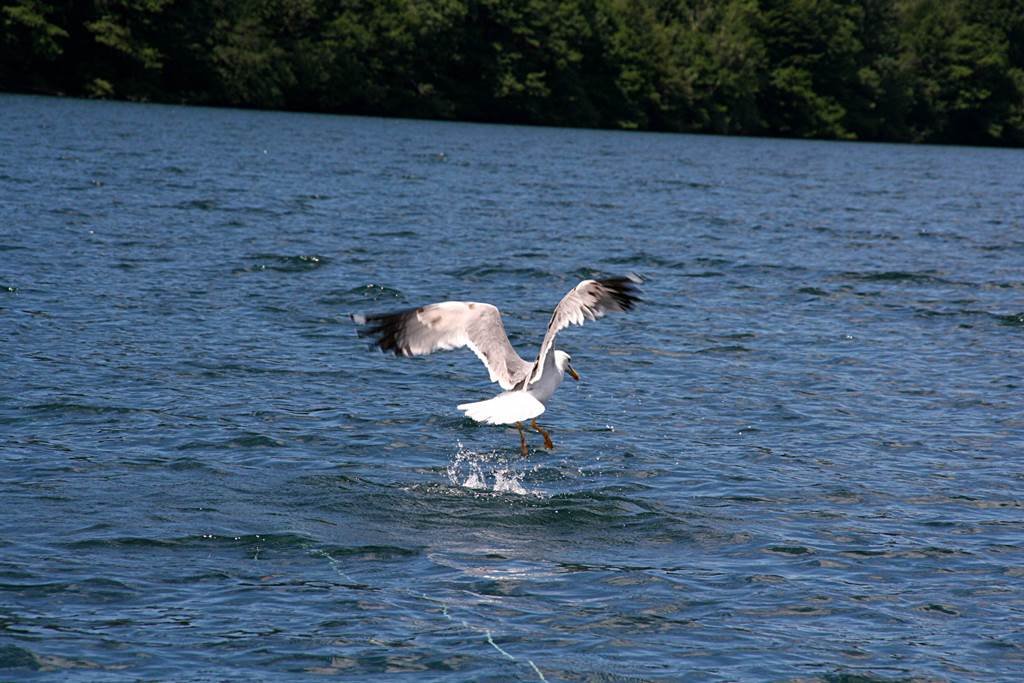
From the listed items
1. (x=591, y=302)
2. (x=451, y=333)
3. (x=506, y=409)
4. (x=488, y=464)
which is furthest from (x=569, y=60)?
(x=506, y=409)

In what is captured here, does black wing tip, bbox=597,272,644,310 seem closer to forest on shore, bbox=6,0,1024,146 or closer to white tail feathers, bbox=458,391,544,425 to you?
white tail feathers, bbox=458,391,544,425

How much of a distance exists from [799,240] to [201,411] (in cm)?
1936

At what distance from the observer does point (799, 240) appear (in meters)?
29.7

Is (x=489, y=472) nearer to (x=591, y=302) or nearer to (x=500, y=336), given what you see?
(x=500, y=336)

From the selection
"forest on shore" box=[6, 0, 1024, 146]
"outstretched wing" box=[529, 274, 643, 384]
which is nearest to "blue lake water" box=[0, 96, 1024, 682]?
"outstretched wing" box=[529, 274, 643, 384]

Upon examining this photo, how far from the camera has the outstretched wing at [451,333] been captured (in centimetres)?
1191

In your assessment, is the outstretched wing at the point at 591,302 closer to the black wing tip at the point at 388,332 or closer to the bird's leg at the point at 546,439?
the bird's leg at the point at 546,439

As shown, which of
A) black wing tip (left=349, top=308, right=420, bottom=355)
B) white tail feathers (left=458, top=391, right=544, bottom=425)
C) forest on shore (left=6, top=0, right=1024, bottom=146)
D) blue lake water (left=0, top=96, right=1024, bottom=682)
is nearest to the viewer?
blue lake water (left=0, top=96, right=1024, bottom=682)

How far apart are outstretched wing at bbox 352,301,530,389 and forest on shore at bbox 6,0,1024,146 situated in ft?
212

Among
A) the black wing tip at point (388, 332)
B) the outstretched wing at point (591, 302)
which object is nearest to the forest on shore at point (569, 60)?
the black wing tip at point (388, 332)

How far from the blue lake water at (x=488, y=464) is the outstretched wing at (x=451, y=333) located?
834mm

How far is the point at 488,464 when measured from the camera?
39.5 feet

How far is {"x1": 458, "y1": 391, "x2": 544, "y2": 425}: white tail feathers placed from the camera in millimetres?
10812

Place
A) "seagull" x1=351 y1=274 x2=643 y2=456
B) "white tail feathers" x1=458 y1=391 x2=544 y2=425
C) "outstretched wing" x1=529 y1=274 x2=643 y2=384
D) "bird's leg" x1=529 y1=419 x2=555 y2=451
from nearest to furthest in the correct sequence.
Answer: "white tail feathers" x1=458 y1=391 x2=544 y2=425, "seagull" x1=351 y1=274 x2=643 y2=456, "outstretched wing" x1=529 y1=274 x2=643 y2=384, "bird's leg" x1=529 y1=419 x2=555 y2=451
